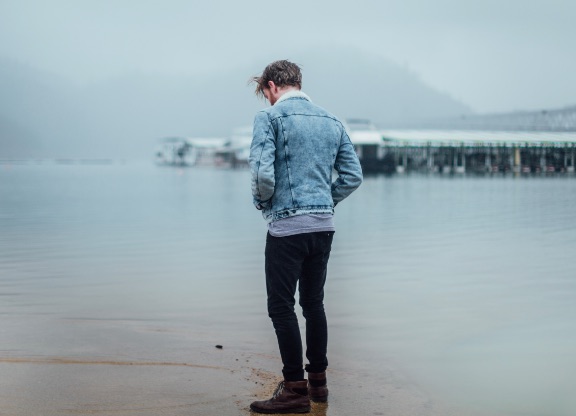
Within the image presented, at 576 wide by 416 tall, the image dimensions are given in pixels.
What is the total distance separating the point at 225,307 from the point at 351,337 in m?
2.17

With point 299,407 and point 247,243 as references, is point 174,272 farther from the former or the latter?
point 299,407

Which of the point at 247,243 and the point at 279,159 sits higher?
the point at 279,159

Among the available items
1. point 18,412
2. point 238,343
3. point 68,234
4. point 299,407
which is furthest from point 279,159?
point 68,234

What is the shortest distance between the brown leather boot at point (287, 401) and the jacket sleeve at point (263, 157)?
3.64 feet

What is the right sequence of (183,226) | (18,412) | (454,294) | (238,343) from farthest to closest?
(183,226), (454,294), (238,343), (18,412)

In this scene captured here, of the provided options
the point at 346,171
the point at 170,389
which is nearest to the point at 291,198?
the point at 346,171

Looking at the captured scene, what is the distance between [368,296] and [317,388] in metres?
5.18

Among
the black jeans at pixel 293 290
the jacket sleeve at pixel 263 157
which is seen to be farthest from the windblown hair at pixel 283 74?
the black jeans at pixel 293 290

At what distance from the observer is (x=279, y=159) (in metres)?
5.32

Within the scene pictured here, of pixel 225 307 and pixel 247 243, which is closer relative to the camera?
pixel 225 307

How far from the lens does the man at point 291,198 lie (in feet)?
17.1

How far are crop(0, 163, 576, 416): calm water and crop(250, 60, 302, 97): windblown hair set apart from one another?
7.30 feet

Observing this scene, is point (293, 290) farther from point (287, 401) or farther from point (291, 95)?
point (291, 95)

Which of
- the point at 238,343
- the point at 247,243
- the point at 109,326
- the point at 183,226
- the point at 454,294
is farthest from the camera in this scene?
the point at 183,226
